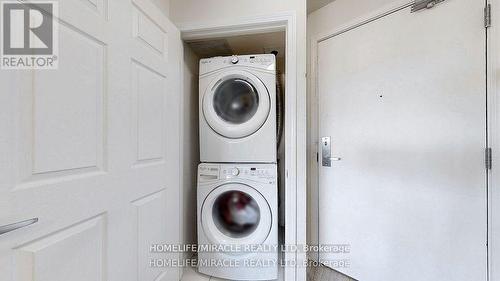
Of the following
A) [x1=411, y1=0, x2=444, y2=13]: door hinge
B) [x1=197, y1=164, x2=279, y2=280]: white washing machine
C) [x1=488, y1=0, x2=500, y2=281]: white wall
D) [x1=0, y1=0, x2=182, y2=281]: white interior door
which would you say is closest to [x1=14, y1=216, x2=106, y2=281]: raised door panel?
[x1=0, y1=0, x2=182, y2=281]: white interior door

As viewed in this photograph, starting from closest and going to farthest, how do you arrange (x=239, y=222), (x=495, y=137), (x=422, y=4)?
(x=495, y=137)
(x=422, y=4)
(x=239, y=222)

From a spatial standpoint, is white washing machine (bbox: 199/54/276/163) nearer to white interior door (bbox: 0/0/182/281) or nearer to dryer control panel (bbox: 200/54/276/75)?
dryer control panel (bbox: 200/54/276/75)

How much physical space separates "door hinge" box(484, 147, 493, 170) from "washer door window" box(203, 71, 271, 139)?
1226 millimetres

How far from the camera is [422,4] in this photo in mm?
1312

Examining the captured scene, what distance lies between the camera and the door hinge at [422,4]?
50.3 inches

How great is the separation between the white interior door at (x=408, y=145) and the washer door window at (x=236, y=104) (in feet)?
2.03

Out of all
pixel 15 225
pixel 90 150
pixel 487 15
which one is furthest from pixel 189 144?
pixel 487 15

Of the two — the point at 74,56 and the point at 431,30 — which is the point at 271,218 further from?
the point at 431,30

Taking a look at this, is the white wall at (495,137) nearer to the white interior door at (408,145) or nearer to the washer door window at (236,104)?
the white interior door at (408,145)

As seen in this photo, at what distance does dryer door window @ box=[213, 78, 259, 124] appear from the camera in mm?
1687

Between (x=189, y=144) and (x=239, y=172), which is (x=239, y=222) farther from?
(x=189, y=144)

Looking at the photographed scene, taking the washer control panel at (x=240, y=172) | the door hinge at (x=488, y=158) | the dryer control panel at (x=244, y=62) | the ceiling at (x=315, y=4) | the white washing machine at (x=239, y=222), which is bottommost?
the white washing machine at (x=239, y=222)

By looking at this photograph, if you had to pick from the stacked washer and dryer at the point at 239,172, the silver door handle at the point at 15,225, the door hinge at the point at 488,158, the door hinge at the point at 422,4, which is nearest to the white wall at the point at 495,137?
the door hinge at the point at 488,158

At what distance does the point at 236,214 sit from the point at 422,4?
1890mm
